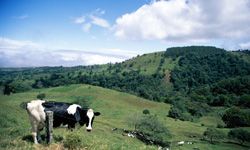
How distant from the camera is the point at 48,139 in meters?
16.0

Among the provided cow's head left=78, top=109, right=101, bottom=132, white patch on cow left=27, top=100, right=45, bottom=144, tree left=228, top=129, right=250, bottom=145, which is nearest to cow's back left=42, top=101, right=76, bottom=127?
white patch on cow left=27, top=100, right=45, bottom=144

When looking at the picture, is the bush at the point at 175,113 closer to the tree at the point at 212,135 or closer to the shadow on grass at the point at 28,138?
the tree at the point at 212,135

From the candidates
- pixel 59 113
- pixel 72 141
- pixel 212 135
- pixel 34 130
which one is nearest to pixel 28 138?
pixel 34 130

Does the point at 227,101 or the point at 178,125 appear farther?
the point at 227,101

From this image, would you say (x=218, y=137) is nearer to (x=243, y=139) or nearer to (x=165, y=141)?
(x=243, y=139)

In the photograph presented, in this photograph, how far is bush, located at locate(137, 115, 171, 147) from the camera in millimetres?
72800

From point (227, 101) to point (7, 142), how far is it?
6542 inches

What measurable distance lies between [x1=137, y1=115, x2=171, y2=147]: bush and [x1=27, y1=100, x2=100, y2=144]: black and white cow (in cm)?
5222

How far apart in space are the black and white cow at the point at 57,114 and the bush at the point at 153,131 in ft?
171

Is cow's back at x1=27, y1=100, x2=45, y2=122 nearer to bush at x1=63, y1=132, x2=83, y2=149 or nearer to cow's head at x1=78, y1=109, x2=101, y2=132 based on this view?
bush at x1=63, y1=132, x2=83, y2=149

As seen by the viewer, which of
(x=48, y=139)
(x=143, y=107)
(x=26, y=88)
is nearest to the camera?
(x=48, y=139)

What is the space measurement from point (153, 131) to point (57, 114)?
199 feet

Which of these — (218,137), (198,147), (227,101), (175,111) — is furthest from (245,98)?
(198,147)

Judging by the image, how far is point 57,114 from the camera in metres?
17.8
